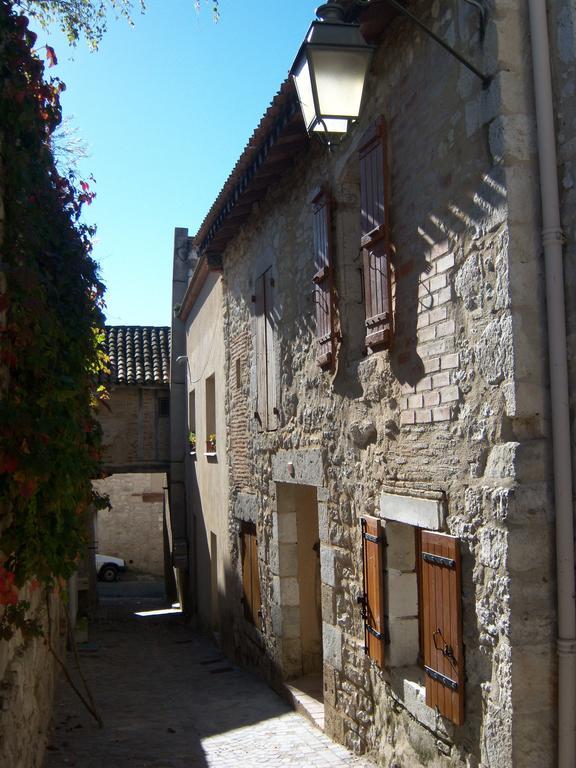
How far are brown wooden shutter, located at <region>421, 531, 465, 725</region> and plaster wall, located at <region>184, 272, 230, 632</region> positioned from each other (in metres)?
6.38

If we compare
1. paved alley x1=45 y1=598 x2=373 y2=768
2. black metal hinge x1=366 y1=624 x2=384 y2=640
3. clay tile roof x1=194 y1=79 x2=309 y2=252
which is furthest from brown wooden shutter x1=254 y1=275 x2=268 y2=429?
black metal hinge x1=366 y1=624 x2=384 y2=640

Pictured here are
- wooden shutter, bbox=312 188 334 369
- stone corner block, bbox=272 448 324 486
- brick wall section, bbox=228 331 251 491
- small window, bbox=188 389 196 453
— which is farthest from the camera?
small window, bbox=188 389 196 453

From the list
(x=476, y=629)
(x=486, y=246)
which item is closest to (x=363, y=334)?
(x=486, y=246)

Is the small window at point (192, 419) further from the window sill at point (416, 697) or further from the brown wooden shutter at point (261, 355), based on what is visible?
the window sill at point (416, 697)

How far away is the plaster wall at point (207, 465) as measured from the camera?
11.2m

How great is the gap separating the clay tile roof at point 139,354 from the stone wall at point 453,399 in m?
10.9

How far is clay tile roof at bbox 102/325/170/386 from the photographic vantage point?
17.0 metres

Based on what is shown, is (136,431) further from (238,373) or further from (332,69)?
(332,69)

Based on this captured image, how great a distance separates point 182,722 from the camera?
7305mm

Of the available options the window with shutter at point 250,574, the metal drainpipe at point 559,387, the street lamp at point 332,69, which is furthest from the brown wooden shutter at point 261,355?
the metal drainpipe at point 559,387

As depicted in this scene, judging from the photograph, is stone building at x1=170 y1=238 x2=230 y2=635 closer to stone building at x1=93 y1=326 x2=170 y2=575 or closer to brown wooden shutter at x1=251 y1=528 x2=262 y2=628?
stone building at x1=93 y1=326 x2=170 y2=575

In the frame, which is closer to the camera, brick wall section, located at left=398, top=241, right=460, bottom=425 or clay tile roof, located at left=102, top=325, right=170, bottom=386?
brick wall section, located at left=398, top=241, right=460, bottom=425

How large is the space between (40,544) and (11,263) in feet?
4.89

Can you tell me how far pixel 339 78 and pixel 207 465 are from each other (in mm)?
9324
